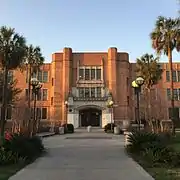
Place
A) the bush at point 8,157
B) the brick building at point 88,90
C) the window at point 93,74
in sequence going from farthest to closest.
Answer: the window at point 93,74 → the brick building at point 88,90 → the bush at point 8,157

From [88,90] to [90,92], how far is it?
55 centimetres

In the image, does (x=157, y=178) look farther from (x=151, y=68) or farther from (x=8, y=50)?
(x=151, y=68)

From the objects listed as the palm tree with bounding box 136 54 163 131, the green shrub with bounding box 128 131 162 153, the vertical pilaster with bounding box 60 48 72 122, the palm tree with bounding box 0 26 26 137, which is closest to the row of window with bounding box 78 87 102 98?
the vertical pilaster with bounding box 60 48 72 122

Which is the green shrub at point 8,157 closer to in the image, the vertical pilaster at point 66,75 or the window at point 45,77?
the vertical pilaster at point 66,75

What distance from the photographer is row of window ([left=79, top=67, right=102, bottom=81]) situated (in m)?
58.6

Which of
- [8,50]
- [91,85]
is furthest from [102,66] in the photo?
[8,50]

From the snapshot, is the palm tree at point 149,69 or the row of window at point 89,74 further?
the row of window at point 89,74

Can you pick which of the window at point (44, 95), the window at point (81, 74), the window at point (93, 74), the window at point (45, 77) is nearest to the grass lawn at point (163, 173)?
the window at point (81, 74)

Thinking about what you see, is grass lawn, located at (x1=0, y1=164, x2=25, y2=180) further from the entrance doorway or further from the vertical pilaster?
the entrance doorway

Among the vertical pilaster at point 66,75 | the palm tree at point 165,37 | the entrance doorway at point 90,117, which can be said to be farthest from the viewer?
the entrance doorway at point 90,117

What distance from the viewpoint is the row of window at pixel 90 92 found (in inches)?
2280

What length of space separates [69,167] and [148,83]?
32712mm

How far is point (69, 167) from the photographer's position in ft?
32.8

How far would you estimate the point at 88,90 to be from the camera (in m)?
58.2
